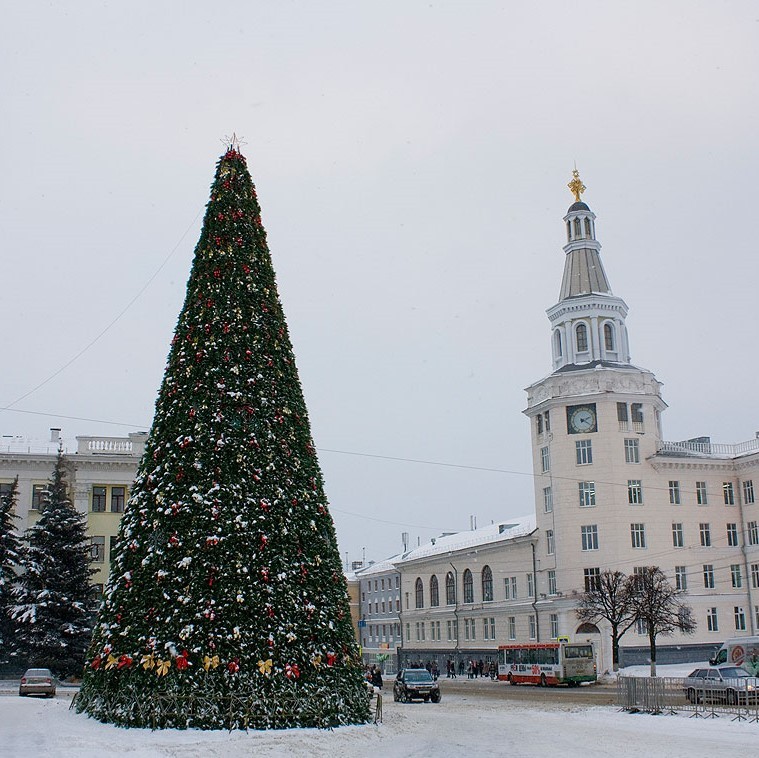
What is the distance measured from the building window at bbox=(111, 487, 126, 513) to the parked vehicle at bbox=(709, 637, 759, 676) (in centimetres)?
3810

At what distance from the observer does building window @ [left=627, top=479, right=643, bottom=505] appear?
64688mm

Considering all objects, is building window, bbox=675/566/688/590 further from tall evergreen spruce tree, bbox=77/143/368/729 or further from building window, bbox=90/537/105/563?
tall evergreen spruce tree, bbox=77/143/368/729

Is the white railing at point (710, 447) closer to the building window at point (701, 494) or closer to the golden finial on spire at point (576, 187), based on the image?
the building window at point (701, 494)

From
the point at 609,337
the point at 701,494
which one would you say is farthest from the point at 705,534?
the point at 609,337

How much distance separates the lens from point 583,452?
65.6 meters

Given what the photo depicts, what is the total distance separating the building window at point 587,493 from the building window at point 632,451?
10.4 ft

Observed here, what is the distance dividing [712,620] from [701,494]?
8.73m

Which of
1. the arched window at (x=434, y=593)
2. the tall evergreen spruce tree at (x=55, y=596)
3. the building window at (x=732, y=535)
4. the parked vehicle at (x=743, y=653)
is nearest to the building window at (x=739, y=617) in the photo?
the building window at (x=732, y=535)

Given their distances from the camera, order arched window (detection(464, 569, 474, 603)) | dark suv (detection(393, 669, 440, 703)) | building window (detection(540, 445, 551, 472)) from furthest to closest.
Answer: arched window (detection(464, 569, 474, 603)), building window (detection(540, 445, 551, 472)), dark suv (detection(393, 669, 440, 703))

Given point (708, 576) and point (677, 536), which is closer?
point (708, 576)

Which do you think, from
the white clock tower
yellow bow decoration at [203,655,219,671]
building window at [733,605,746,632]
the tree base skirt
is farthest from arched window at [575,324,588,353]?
yellow bow decoration at [203,655,219,671]

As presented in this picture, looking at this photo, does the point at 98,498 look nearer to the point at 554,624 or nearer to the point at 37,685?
the point at 37,685

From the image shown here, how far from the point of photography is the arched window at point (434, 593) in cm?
8656

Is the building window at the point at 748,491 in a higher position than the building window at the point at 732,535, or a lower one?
higher
